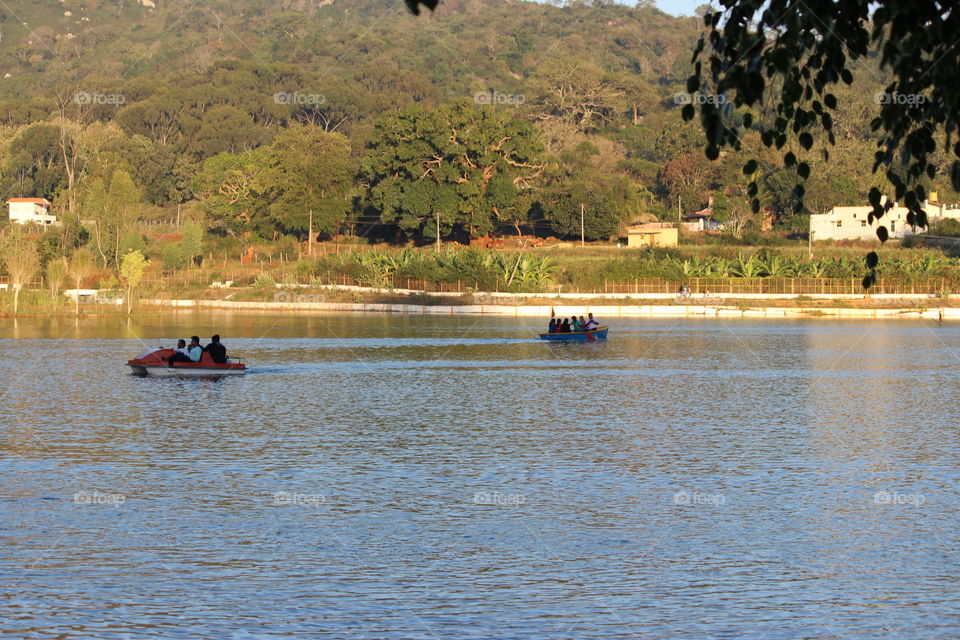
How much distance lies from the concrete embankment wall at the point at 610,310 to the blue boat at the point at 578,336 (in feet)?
84.3

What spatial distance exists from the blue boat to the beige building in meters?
58.1

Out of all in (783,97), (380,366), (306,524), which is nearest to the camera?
(783,97)

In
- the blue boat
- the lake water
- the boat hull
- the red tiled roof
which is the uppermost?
the red tiled roof

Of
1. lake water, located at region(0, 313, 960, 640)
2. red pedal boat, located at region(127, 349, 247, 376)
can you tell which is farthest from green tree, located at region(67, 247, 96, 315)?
lake water, located at region(0, 313, 960, 640)

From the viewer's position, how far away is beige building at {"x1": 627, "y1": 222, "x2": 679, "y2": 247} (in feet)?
400

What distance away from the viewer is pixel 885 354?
5569 cm

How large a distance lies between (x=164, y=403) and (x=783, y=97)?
28.2 m

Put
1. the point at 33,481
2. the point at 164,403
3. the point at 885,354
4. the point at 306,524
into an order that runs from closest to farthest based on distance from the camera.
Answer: the point at 306,524 → the point at 33,481 → the point at 164,403 → the point at 885,354

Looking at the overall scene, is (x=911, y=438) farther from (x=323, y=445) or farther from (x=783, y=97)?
(x=783, y=97)

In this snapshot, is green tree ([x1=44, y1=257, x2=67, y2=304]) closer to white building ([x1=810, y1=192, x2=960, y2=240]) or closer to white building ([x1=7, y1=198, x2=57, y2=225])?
white building ([x1=7, y1=198, x2=57, y2=225])

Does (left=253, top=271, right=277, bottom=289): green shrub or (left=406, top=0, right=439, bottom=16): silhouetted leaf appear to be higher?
(left=406, top=0, right=439, bottom=16): silhouetted leaf

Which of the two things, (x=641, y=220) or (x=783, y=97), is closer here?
(x=783, y=97)

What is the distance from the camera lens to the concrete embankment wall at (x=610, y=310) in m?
89.7

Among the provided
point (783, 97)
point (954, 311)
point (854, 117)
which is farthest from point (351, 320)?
point (854, 117)
